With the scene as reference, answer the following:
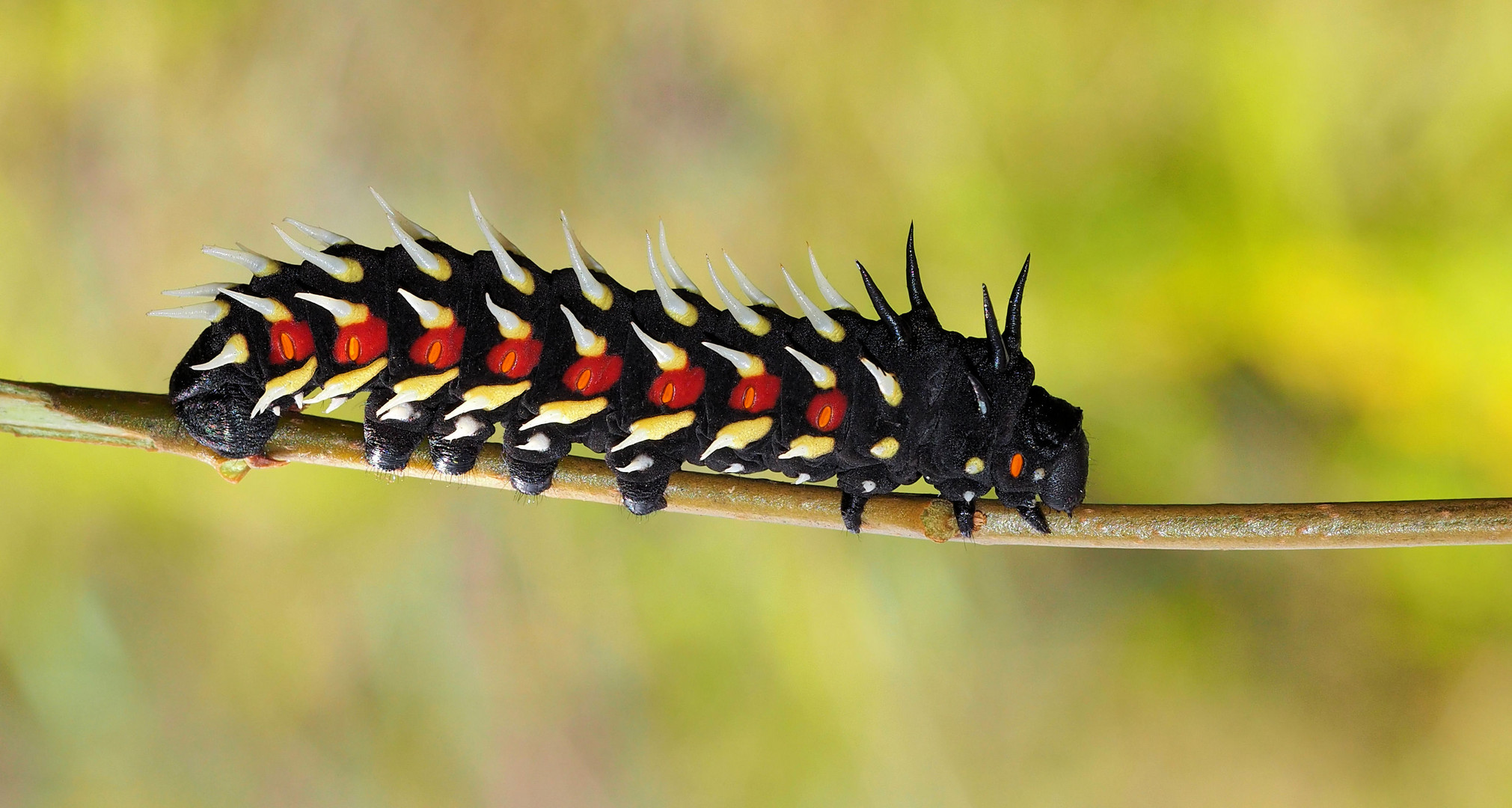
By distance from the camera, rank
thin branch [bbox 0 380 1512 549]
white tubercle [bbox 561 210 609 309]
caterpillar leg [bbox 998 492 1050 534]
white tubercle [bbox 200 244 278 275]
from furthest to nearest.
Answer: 1. white tubercle [bbox 561 210 609 309]
2. white tubercle [bbox 200 244 278 275]
3. caterpillar leg [bbox 998 492 1050 534]
4. thin branch [bbox 0 380 1512 549]

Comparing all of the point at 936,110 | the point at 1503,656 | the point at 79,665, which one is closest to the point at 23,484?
the point at 79,665

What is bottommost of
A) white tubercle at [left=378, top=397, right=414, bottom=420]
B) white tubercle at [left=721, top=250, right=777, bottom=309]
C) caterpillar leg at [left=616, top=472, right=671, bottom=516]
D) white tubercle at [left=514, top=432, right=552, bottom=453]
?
caterpillar leg at [left=616, top=472, right=671, bottom=516]

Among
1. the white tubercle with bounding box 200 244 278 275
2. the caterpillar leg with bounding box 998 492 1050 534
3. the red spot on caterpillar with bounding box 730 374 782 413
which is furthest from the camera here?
the red spot on caterpillar with bounding box 730 374 782 413

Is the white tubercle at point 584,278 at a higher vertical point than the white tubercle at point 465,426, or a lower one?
higher

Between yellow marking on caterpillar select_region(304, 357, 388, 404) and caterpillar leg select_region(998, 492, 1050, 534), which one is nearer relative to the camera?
caterpillar leg select_region(998, 492, 1050, 534)

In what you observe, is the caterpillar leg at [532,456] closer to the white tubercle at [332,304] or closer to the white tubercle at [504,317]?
the white tubercle at [504,317]

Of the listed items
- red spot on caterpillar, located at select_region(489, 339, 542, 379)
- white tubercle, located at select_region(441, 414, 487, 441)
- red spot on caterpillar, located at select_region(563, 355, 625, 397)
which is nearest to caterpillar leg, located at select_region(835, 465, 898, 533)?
red spot on caterpillar, located at select_region(563, 355, 625, 397)

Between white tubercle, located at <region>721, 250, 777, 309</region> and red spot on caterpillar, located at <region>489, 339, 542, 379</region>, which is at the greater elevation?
white tubercle, located at <region>721, 250, 777, 309</region>

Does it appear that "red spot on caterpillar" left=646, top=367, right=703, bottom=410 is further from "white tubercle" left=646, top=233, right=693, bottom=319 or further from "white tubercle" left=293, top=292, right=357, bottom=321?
"white tubercle" left=293, top=292, right=357, bottom=321

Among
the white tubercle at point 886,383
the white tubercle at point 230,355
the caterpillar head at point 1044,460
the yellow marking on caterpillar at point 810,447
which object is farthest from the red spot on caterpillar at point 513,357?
the caterpillar head at point 1044,460
